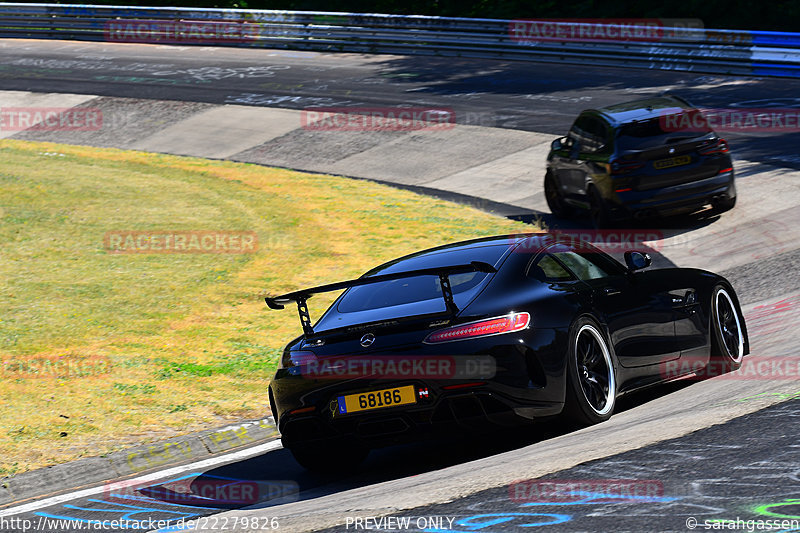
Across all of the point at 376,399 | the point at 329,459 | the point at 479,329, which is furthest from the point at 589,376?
the point at 329,459

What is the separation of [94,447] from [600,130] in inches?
366

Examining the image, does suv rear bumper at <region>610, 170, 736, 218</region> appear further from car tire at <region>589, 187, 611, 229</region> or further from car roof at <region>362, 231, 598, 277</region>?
car roof at <region>362, 231, 598, 277</region>

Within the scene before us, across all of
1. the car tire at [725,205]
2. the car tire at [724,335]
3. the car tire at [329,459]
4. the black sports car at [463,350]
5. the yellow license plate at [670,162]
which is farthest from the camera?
the car tire at [725,205]

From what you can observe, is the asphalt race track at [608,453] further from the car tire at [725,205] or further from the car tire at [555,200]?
the car tire at [555,200]

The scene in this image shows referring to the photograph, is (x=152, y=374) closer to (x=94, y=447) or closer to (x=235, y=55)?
(x=94, y=447)

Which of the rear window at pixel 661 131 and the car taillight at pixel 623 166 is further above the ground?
the rear window at pixel 661 131

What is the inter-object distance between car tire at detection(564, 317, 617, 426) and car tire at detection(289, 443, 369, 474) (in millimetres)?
1369

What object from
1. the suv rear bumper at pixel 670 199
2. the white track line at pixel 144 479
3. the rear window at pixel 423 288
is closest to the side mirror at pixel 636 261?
the rear window at pixel 423 288

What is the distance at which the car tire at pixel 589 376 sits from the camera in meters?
6.64

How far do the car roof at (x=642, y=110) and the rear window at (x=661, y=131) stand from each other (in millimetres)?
108

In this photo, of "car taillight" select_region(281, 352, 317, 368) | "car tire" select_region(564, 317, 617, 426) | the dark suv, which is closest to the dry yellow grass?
the dark suv

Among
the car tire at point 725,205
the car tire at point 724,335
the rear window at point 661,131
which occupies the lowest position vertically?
the car tire at point 725,205

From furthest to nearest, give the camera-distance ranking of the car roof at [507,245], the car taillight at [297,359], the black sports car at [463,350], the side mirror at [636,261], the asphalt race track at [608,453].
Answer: the side mirror at [636,261] → the car roof at [507,245] → the car taillight at [297,359] → the black sports car at [463,350] → the asphalt race track at [608,453]

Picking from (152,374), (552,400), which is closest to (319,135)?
(152,374)
